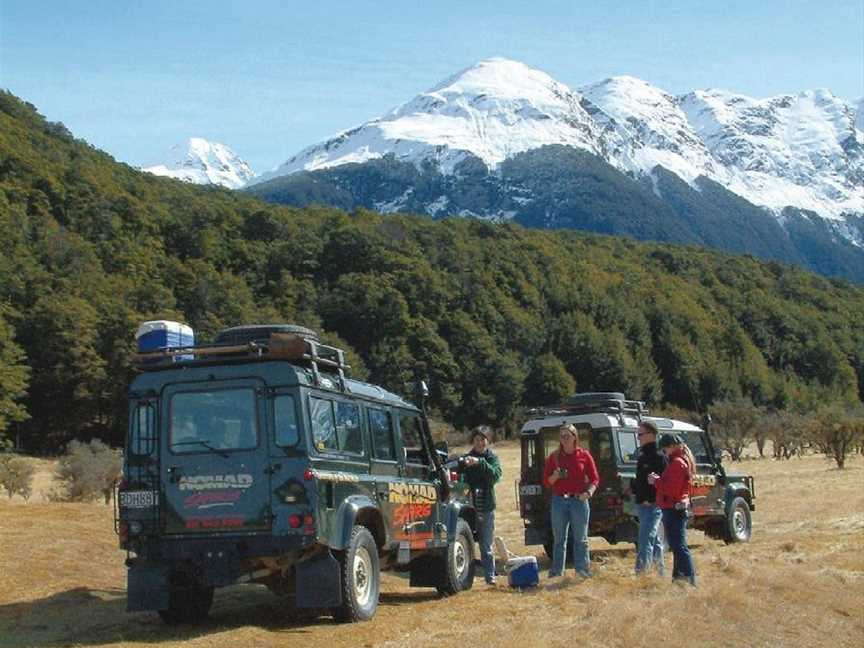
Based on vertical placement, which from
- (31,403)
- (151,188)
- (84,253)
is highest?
(151,188)

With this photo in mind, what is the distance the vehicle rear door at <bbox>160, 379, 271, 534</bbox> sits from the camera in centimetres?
924

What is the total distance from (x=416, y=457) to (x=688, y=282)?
106 metres

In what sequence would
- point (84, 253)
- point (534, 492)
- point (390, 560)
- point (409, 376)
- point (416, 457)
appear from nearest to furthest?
point (390, 560) → point (416, 457) → point (534, 492) → point (84, 253) → point (409, 376)

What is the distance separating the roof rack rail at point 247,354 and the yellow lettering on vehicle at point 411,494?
5.50 ft

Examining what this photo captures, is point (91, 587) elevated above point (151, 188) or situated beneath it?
situated beneath

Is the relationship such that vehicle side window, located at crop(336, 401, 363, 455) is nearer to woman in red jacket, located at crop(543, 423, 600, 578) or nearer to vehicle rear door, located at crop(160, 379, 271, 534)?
vehicle rear door, located at crop(160, 379, 271, 534)

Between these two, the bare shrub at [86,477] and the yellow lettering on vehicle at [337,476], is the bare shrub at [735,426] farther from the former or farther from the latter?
the yellow lettering on vehicle at [337,476]

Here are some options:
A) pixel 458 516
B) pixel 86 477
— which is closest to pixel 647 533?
pixel 458 516

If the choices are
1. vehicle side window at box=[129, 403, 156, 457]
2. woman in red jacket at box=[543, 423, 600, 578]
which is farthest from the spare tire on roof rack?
woman in red jacket at box=[543, 423, 600, 578]

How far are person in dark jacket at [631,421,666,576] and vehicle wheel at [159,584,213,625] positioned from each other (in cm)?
468

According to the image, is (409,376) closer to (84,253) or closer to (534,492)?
(84,253)

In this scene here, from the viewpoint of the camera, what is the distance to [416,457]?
1209cm

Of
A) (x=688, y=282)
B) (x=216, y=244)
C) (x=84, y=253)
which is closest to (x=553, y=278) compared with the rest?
(x=688, y=282)

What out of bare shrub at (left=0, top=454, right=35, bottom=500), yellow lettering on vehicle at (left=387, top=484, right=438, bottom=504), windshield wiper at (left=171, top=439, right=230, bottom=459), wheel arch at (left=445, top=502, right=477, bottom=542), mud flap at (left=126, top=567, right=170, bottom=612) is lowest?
mud flap at (left=126, top=567, right=170, bottom=612)
